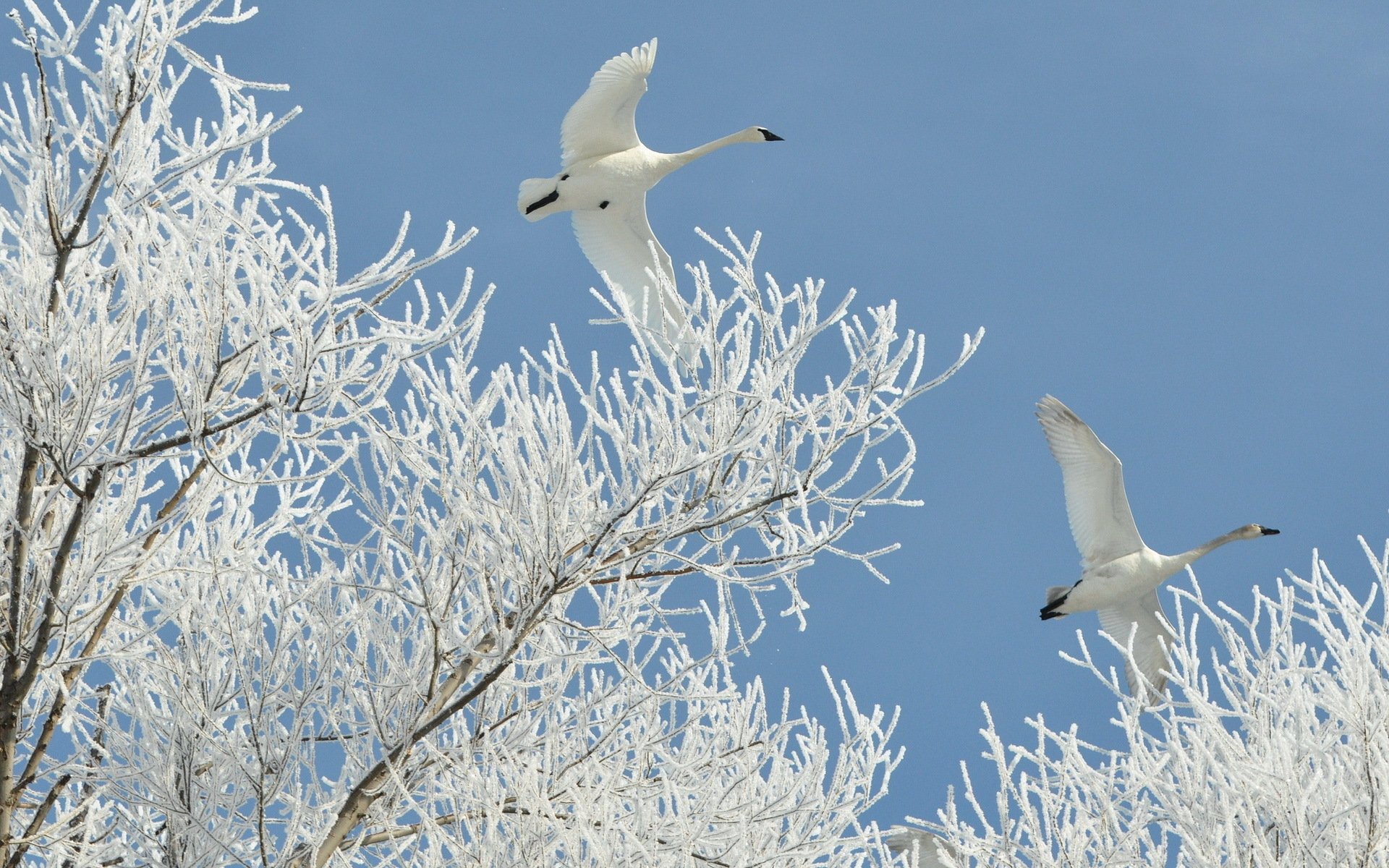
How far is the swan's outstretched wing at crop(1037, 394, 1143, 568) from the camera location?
39.8 feet

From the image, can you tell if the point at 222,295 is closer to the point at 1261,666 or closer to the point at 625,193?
the point at 1261,666

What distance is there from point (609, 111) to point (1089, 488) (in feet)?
18.7

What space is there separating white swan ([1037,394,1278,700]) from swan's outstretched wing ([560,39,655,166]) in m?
4.91

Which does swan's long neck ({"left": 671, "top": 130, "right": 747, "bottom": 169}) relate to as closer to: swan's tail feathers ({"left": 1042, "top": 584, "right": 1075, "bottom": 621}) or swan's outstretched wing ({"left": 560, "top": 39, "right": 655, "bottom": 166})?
swan's outstretched wing ({"left": 560, "top": 39, "right": 655, "bottom": 166})

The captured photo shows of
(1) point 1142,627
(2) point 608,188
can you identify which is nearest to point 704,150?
(2) point 608,188

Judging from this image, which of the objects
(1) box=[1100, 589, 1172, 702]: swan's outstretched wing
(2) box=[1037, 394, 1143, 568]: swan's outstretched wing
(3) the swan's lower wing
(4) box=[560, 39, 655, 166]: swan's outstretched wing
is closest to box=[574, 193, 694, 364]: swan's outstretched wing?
(3) the swan's lower wing

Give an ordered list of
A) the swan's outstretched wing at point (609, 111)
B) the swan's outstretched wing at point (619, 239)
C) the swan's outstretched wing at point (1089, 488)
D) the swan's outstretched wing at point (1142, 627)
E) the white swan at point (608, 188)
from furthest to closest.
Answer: the swan's outstretched wing at point (1142, 627), the swan's outstretched wing at point (1089, 488), the swan's outstretched wing at point (619, 239), the white swan at point (608, 188), the swan's outstretched wing at point (609, 111)

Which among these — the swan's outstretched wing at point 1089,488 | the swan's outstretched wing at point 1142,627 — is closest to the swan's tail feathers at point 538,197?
the swan's outstretched wing at point 1089,488

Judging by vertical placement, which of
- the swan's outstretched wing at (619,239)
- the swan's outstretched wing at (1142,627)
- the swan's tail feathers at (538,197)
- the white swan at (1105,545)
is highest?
the swan's tail feathers at (538,197)

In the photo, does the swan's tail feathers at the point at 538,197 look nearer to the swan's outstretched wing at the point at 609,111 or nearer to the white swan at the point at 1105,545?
the swan's outstretched wing at the point at 609,111

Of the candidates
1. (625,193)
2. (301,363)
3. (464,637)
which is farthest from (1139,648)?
(301,363)

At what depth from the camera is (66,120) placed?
4.25m

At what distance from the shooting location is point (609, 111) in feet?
29.8

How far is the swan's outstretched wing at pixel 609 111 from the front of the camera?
8.65m
